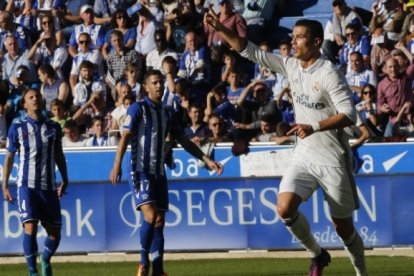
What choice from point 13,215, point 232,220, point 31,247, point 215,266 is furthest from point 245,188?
point 31,247

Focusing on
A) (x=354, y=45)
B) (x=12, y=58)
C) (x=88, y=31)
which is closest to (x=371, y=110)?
(x=354, y=45)

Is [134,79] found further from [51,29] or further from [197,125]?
[51,29]

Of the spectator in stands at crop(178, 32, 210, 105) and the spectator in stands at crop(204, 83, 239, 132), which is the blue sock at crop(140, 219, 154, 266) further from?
the spectator in stands at crop(178, 32, 210, 105)

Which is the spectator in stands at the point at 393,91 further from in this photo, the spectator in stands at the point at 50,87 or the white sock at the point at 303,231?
the white sock at the point at 303,231

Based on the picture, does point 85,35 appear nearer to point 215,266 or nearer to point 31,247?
point 215,266

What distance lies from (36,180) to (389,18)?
8.46m

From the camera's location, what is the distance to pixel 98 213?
58.0 ft

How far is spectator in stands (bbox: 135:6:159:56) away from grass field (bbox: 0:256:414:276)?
5470 millimetres

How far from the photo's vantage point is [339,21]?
20.5 metres

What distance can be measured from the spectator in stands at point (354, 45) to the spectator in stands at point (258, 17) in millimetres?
2134

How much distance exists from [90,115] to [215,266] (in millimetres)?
5521

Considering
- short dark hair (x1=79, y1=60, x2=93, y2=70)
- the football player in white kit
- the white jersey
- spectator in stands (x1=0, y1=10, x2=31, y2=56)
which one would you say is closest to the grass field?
the football player in white kit

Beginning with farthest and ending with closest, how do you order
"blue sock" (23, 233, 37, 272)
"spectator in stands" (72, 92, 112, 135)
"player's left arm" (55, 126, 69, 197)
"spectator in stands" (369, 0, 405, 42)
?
"spectator in stands" (72, 92, 112, 135) → "spectator in stands" (369, 0, 405, 42) → "player's left arm" (55, 126, 69, 197) → "blue sock" (23, 233, 37, 272)

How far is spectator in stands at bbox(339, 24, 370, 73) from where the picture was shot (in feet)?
64.9
